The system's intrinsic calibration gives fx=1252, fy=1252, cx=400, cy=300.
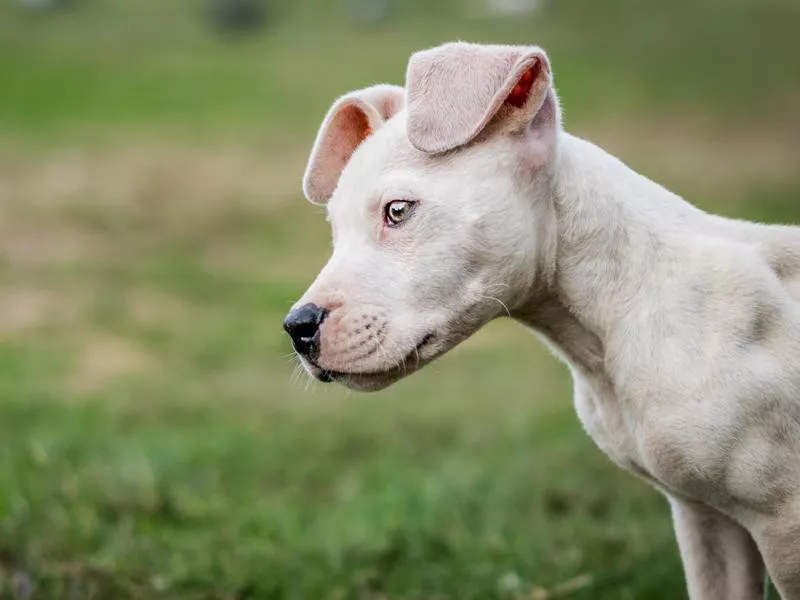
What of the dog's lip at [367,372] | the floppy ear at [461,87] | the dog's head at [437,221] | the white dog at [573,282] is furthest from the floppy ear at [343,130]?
the dog's lip at [367,372]

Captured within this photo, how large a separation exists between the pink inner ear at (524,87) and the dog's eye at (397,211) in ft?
1.36

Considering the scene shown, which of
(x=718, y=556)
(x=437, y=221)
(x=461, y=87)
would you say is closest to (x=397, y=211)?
(x=437, y=221)

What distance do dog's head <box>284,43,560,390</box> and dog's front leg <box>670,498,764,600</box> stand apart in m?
0.97

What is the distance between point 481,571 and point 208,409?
4.63m

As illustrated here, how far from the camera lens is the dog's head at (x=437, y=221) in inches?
136

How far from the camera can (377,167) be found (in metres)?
3.62

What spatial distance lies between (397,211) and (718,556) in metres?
1.53

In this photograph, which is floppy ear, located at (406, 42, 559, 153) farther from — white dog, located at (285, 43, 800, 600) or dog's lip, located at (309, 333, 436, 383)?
dog's lip, located at (309, 333, 436, 383)

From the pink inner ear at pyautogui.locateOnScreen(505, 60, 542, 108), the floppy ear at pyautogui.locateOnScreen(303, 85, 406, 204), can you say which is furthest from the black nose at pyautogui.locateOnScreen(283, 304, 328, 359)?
the pink inner ear at pyautogui.locateOnScreen(505, 60, 542, 108)

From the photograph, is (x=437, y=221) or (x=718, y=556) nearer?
(x=437, y=221)

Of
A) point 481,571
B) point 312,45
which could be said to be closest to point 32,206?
point 312,45

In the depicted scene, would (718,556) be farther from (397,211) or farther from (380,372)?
(397,211)

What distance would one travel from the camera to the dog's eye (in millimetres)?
3549

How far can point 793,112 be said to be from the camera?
20844mm
